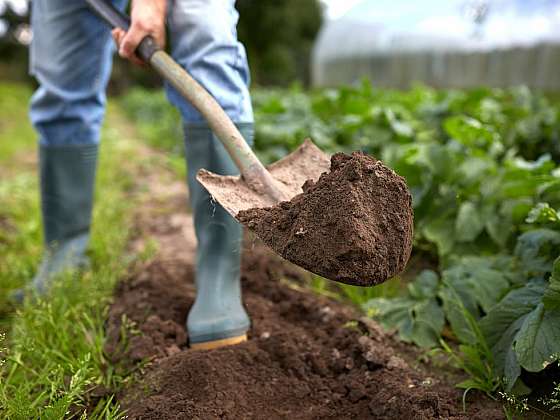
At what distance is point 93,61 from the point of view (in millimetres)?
2102

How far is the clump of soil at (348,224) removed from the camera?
1196 millimetres

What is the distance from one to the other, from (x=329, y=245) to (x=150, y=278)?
1051 mm

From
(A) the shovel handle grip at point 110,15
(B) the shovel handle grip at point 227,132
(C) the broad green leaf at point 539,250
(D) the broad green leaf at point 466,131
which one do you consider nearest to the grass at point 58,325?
(B) the shovel handle grip at point 227,132

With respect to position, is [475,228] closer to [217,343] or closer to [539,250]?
[539,250]

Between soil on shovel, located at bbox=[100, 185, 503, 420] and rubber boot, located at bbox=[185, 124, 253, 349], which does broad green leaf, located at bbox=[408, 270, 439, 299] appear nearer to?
soil on shovel, located at bbox=[100, 185, 503, 420]

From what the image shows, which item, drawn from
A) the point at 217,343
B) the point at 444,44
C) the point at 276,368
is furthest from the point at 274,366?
the point at 444,44

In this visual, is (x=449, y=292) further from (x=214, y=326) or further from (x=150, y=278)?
(x=150, y=278)

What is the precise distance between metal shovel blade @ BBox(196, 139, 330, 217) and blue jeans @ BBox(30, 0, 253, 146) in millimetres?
186

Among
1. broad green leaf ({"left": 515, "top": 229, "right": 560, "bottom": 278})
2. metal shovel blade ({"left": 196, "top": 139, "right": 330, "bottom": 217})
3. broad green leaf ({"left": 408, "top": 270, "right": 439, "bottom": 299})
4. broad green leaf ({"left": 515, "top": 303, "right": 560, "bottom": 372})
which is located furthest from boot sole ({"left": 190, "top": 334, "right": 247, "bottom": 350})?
broad green leaf ({"left": 515, "top": 229, "right": 560, "bottom": 278})

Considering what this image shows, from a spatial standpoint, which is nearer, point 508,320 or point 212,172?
point 508,320

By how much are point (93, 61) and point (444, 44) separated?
1066 cm

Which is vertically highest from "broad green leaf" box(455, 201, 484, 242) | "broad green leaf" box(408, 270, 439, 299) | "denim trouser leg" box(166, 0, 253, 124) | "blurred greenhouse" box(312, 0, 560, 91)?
"denim trouser leg" box(166, 0, 253, 124)

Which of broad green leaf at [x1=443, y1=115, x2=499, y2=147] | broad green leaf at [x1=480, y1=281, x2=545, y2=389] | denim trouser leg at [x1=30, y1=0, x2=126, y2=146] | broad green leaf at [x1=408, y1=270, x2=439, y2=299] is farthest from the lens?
broad green leaf at [x1=443, y1=115, x2=499, y2=147]

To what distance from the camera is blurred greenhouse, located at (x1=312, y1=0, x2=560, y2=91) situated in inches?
354
